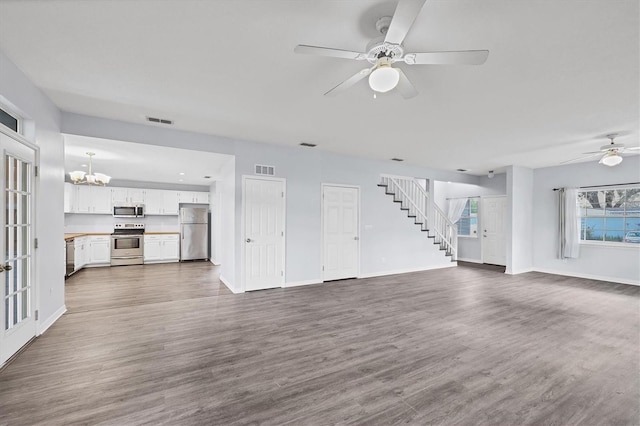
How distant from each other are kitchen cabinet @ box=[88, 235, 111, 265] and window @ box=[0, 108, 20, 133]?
18.8ft

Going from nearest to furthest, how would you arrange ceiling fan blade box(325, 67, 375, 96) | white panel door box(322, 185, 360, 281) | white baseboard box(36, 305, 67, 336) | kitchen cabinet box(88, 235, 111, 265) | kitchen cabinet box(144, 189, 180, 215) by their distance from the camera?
ceiling fan blade box(325, 67, 375, 96)
white baseboard box(36, 305, 67, 336)
white panel door box(322, 185, 360, 281)
kitchen cabinet box(88, 235, 111, 265)
kitchen cabinet box(144, 189, 180, 215)

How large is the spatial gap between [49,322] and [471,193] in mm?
10578

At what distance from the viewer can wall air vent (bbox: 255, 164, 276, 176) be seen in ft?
17.8

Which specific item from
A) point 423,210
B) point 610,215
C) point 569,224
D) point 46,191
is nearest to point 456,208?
point 423,210

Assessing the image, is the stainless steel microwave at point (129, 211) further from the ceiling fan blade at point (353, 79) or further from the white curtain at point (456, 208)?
the white curtain at point (456, 208)

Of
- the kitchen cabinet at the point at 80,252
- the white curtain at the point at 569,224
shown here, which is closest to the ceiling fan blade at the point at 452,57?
the white curtain at the point at 569,224

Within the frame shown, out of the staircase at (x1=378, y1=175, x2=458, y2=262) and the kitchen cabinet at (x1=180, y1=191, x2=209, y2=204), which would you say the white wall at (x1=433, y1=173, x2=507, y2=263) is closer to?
the staircase at (x1=378, y1=175, x2=458, y2=262)

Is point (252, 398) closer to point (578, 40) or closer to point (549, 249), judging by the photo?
point (578, 40)

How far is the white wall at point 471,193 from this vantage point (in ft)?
28.9

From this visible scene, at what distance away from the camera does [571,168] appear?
7.09 m

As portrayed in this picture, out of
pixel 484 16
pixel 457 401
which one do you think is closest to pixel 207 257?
pixel 457 401

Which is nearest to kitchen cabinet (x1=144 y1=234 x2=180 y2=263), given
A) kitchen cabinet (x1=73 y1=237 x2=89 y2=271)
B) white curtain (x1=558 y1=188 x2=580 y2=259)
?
kitchen cabinet (x1=73 y1=237 x2=89 y2=271)

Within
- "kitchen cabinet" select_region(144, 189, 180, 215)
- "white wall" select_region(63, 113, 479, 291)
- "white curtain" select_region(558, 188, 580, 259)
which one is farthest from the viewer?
"kitchen cabinet" select_region(144, 189, 180, 215)

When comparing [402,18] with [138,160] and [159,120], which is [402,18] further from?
[138,160]
